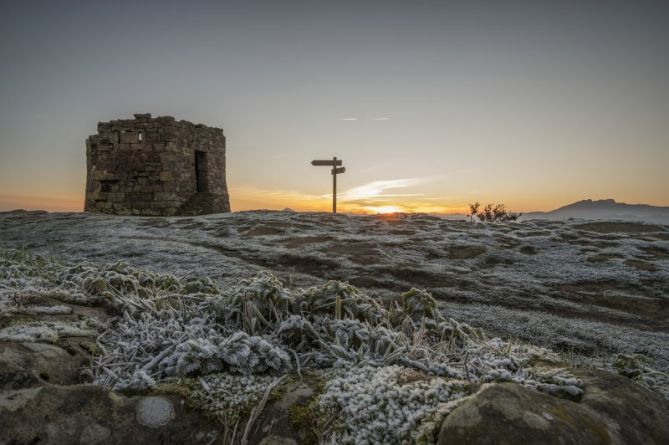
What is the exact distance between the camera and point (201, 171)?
1719cm

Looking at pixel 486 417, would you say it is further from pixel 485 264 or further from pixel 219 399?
pixel 485 264

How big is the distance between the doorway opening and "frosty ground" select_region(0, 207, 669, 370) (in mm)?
9894

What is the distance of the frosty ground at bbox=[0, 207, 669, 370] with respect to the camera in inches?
108

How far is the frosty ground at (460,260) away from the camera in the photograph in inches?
108

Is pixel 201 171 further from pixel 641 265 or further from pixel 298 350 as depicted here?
pixel 298 350

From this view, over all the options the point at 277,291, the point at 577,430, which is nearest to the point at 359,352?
the point at 277,291

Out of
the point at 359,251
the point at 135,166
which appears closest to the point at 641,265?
the point at 359,251

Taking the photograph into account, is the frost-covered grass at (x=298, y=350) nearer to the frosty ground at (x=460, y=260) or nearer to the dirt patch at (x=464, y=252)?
the frosty ground at (x=460, y=260)

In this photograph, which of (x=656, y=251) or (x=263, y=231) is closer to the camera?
(x=656, y=251)

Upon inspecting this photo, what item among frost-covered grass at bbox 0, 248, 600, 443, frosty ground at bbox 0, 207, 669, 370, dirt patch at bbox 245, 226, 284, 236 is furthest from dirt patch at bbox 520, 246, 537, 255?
dirt patch at bbox 245, 226, 284, 236

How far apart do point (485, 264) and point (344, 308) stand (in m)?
2.90

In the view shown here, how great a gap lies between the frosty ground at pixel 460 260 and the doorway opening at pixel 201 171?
989 centimetres

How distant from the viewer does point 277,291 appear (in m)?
1.78

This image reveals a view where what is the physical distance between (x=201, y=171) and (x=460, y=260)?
48.7 ft
